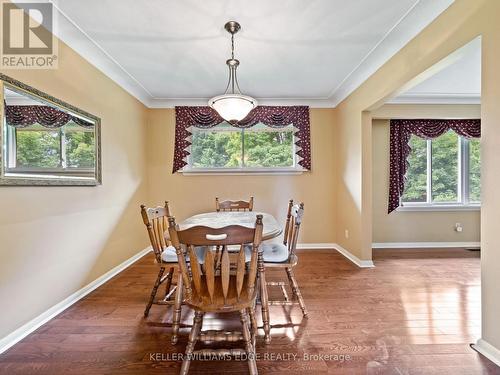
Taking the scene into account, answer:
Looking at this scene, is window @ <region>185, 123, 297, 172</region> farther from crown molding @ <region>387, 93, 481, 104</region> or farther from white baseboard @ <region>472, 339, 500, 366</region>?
white baseboard @ <region>472, 339, 500, 366</region>

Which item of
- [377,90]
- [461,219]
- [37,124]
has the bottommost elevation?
[461,219]

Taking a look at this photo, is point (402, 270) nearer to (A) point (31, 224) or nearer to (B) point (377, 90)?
(B) point (377, 90)

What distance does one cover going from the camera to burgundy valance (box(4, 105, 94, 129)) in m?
1.77

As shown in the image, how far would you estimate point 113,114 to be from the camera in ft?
10.1

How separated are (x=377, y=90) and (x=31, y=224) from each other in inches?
133

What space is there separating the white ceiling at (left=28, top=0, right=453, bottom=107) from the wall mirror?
656mm

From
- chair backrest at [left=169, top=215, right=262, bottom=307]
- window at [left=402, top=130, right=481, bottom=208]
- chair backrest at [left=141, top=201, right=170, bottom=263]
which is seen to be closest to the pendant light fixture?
chair backrest at [left=141, top=201, right=170, bottom=263]

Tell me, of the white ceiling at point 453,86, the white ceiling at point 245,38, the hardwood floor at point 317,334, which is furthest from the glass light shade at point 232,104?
the white ceiling at point 453,86

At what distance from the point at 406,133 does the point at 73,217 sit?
444 centimetres

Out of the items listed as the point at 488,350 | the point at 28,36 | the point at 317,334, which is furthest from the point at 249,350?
the point at 28,36

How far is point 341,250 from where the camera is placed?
12.9 feet

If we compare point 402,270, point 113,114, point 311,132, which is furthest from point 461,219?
point 113,114

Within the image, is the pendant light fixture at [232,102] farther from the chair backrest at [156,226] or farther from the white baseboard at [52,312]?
the white baseboard at [52,312]

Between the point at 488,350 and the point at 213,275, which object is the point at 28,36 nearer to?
the point at 213,275
